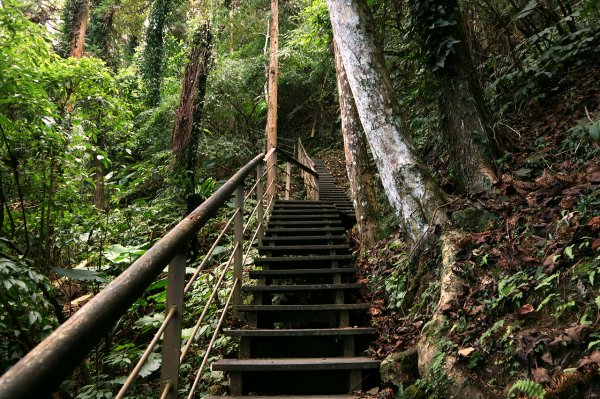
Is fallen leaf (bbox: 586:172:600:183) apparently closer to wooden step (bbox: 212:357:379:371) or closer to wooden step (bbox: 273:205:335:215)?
wooden step (bbox: 212:357:379:371)

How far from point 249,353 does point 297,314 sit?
58 cm

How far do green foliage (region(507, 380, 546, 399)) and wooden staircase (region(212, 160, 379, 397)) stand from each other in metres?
1.02

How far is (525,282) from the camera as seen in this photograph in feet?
7.75

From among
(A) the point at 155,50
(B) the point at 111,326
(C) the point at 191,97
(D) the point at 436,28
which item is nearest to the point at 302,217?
(D) the point at 436,28

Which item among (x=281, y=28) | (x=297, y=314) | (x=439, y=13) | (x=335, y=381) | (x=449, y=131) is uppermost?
(x=281, y=28)

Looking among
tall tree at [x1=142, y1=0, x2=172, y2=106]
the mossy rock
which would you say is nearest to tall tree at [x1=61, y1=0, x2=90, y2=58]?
tall tree at [x1=142, y1=0, x2=172, y2=106]

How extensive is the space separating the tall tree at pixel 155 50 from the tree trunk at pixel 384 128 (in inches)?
549

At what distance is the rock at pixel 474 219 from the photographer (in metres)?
3.21

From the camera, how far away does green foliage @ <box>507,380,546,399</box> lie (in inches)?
69.0

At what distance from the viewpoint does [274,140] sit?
35.5 ft

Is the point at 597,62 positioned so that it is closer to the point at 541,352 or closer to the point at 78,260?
the point at 541,352

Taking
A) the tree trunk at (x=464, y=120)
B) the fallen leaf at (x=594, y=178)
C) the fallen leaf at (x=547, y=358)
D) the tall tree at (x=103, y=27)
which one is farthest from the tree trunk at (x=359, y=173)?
the tall tree at (x=103, y=27)

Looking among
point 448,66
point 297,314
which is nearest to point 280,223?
point 297,314

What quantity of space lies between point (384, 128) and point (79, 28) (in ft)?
35.1
